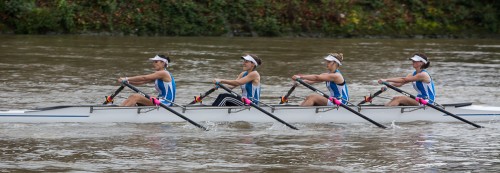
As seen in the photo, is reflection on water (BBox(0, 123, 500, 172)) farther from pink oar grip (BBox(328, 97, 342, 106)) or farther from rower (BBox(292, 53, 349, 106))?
rower (BBox(292, 53, 349, 106))

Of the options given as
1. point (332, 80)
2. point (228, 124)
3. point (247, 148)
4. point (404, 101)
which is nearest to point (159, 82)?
point (228, 124)

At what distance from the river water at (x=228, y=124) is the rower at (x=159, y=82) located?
1.62ft

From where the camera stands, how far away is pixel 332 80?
17.3 metres

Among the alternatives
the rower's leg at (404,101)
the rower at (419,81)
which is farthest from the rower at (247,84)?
the rower's leg at (404,101)

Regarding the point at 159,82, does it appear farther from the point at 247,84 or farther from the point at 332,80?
the point at 332,80

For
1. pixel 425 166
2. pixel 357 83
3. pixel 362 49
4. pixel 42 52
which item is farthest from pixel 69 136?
pixel 362 49

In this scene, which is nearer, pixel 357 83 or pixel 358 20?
pixel 357 83

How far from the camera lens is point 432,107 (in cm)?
1731

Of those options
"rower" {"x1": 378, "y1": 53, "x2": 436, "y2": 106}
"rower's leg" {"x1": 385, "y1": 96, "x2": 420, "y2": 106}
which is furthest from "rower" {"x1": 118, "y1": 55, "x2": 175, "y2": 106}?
"rower's leg" {"x1": 385, "y1": 96, "x2": 420, "y2": 106}

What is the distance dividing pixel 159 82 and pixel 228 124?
4.76ft

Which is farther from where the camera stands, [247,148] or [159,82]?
[159,82]

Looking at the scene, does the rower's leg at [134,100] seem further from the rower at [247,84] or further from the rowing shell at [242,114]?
the rower at [247,84]

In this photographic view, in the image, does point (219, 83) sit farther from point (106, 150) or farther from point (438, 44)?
point (438, 44)

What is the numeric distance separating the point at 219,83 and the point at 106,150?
301 cm
